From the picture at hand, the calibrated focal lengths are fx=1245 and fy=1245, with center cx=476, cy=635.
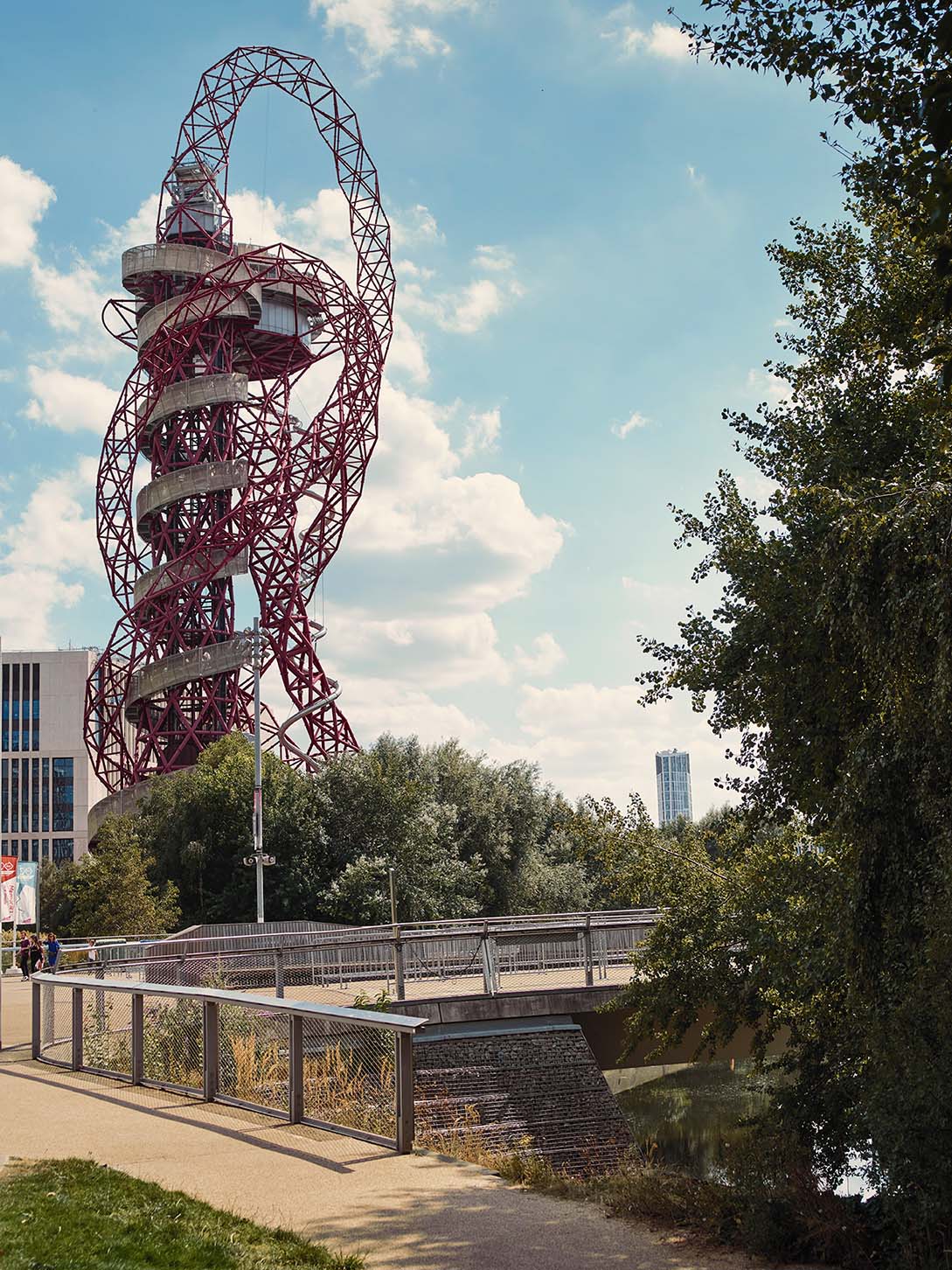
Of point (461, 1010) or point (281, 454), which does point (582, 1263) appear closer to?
point (461, 1010)

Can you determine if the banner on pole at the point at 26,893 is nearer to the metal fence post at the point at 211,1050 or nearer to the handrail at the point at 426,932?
the handrail at the point at 426,932

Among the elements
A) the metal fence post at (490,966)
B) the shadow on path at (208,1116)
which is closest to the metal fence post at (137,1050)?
the shadow on path at (208,1116)

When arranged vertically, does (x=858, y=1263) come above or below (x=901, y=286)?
below

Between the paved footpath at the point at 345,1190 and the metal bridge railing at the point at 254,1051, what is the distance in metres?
0.26

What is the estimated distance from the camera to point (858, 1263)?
6746 millimetres

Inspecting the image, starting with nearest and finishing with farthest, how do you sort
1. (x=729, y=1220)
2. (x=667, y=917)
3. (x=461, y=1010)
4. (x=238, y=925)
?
(x=729, y=1220), (x=667, y=917), (x=461, y=1010), (x=238, y=925)

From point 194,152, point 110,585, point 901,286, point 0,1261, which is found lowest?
point 0,1261

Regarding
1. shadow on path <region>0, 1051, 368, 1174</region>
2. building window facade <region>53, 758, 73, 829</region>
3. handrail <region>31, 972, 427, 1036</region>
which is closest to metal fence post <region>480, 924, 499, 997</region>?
shadow on path <region>0, 1051, 368, 1174</region>

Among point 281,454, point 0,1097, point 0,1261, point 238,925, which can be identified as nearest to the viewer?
point 0,1261

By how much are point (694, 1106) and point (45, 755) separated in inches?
3565

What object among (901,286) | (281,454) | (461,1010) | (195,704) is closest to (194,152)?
(281,454)

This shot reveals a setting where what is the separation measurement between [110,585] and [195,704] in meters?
7.45

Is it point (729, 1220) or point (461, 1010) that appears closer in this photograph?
point (729, 1220)

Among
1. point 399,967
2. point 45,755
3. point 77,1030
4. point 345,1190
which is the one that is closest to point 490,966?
point 399,967
